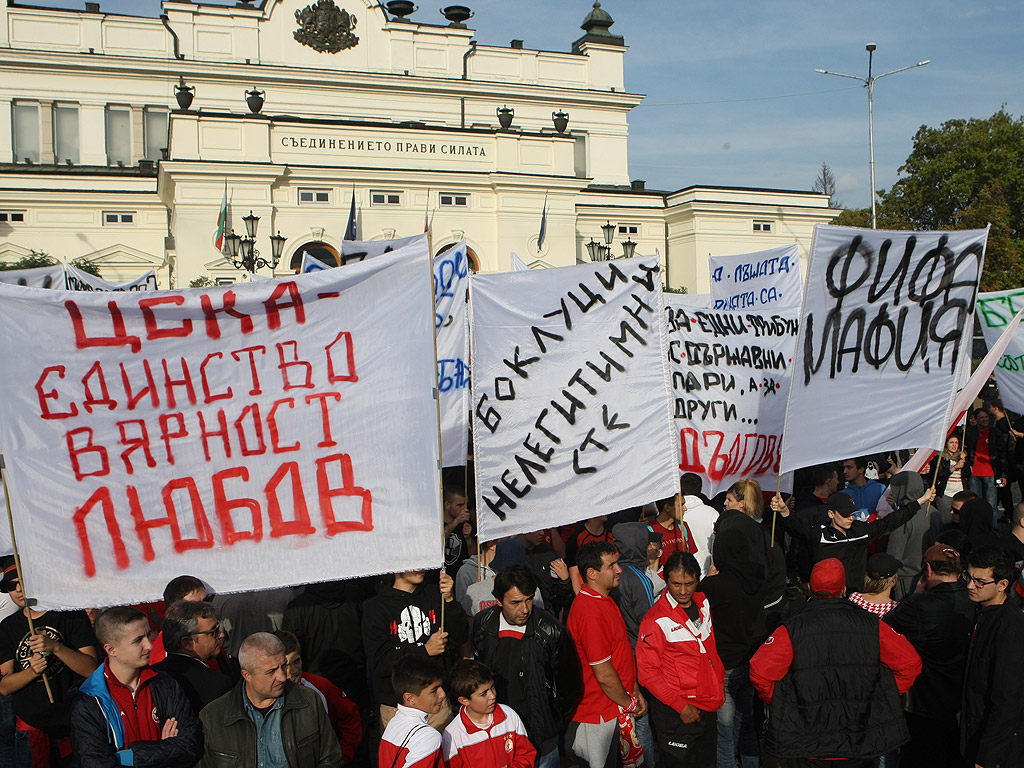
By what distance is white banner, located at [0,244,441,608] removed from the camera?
14.5 feet

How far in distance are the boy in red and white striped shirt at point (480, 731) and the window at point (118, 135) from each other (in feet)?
144

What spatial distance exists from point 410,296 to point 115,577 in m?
1.90

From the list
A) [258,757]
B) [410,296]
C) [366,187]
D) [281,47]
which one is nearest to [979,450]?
[410,296]

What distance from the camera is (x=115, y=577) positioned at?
4.46 metres

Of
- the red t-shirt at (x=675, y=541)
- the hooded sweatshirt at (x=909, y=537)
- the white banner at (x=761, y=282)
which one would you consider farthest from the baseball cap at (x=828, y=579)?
the white banner at (x=761, y=282)

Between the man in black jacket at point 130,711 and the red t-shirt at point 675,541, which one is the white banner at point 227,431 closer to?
the man in black jacket at point 130,711

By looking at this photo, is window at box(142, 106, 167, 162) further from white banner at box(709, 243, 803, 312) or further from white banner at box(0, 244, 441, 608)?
white banner at box(0, 244, 441, 608)

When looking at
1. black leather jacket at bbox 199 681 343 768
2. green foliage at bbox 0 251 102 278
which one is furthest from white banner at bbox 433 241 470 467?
green foliage at bbox 0 251 102 278

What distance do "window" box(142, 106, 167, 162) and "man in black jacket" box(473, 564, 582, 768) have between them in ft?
142

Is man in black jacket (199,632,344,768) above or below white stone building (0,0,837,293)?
below

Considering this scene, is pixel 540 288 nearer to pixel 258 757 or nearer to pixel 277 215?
pixel 258 757

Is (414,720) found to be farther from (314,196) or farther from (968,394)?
(314,196)

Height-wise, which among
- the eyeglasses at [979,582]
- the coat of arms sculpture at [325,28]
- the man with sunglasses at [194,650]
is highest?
the coat of arms sculpture at [325,28]

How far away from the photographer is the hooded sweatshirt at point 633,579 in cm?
584
